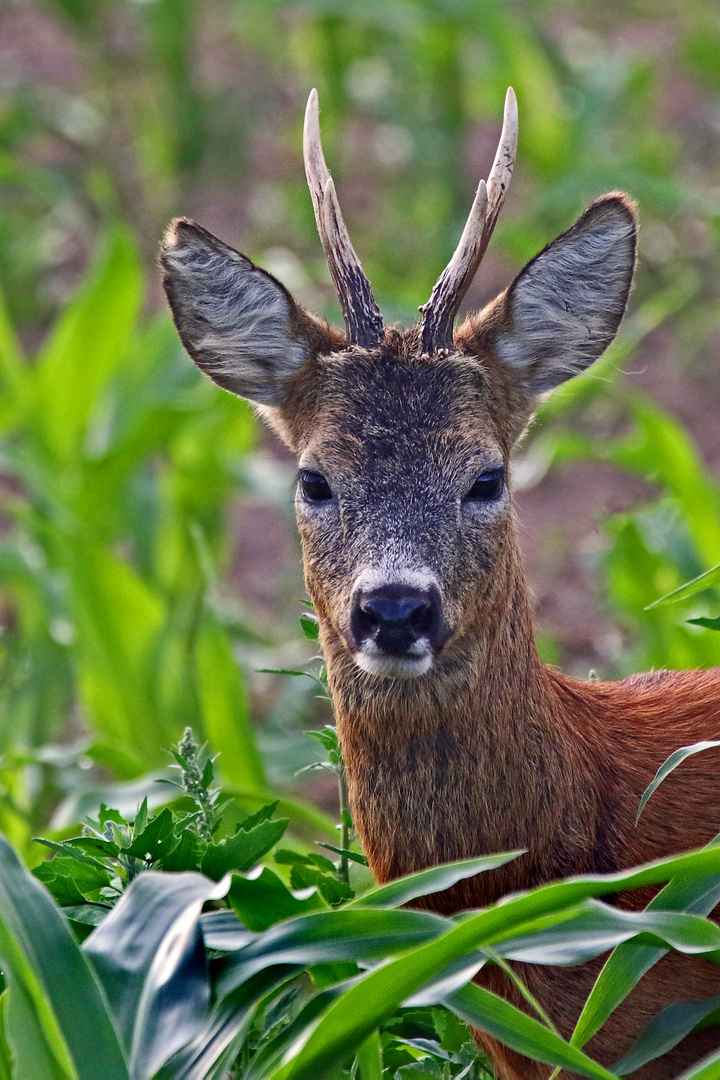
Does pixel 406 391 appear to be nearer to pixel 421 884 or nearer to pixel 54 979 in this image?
pixel 421 884

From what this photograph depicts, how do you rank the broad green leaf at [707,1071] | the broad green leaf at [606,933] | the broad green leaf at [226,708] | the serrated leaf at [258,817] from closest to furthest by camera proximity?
the broad green leaf at [707,1071] < the broad green leaf at [606,933] < the serrated leaf at [258,817] < the broad green leaf at [226,708]

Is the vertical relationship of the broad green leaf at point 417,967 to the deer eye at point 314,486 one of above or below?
below

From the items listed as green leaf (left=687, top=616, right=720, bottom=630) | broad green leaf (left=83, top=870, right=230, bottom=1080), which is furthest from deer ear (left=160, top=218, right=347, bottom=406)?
broad green leaf (left=83, top=870, right=230, bottom=1080)

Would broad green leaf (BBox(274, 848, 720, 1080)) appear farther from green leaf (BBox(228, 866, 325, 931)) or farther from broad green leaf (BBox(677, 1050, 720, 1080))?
green leaf (BBox(228, 866, 325, 931))

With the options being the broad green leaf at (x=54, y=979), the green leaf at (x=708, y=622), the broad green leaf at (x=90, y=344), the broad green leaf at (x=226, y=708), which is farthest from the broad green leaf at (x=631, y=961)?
the broad green leaf at (x=90, y=344)

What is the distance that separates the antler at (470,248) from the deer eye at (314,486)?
1.20 feet

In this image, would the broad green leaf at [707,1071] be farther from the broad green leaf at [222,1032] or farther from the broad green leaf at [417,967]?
the broad green leaf at [222,1032]

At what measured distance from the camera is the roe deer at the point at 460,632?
2740mm

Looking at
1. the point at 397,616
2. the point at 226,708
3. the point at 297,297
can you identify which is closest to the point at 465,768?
the point at 397,616

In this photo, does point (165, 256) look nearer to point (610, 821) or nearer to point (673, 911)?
point (610, 821)

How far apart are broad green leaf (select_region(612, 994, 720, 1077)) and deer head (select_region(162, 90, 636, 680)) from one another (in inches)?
30.4

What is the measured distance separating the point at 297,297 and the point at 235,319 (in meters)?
4.06

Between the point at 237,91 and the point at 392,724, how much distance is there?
793 centimetres

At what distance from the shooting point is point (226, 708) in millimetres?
4332
